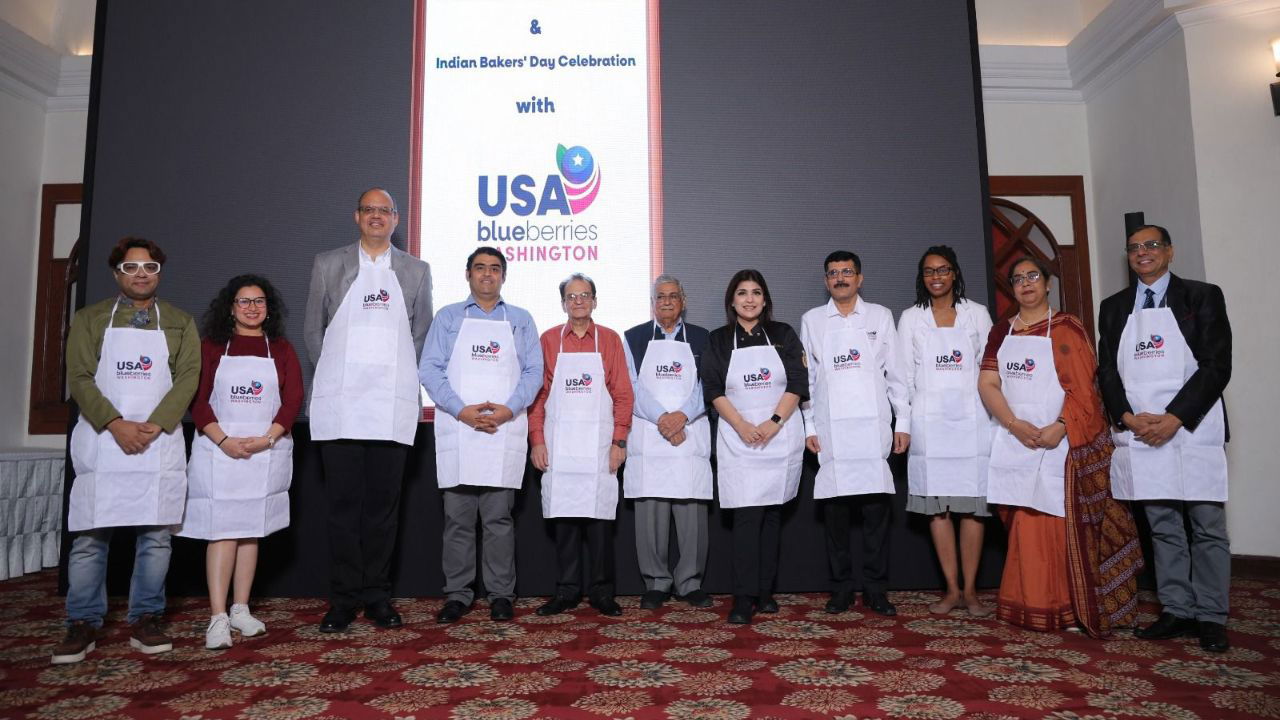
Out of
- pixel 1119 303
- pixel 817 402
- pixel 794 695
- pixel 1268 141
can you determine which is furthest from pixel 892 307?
pixel 1268 141

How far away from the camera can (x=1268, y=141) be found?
416cm

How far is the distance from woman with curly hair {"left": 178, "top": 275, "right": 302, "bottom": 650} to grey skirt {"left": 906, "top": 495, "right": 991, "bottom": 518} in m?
2.54

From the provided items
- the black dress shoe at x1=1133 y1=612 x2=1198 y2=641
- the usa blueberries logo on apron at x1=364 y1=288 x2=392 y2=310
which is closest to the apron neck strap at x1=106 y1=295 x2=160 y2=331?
the usa blueberries logo on apron at x1=364 y1=288 x2=392 y2=310

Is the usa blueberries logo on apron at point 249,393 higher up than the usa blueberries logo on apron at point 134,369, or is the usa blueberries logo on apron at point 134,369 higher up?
the usa blueberries logo on apron at point 134,369

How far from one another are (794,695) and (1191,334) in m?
1.95

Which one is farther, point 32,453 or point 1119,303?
point 32,453

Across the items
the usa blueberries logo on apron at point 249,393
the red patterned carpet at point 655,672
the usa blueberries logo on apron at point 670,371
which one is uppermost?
the usa blueberries logo on apron at point 670,371

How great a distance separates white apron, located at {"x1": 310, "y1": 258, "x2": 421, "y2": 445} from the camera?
290 cm

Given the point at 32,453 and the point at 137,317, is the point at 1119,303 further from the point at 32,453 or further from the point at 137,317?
the point at 32,453

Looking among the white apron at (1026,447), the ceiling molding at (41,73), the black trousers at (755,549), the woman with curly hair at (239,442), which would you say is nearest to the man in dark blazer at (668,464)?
the black trousers at (755,549)

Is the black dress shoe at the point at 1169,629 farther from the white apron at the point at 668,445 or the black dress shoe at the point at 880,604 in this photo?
the white apron at the point at 668,445

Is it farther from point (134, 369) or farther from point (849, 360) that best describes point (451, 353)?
point (849, 360)

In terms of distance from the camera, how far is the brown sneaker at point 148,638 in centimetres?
258

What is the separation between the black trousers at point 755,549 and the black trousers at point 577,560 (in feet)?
1.81
